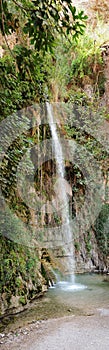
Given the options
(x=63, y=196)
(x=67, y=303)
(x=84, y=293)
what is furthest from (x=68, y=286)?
(x=63, y=196)

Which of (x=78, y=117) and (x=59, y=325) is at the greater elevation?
(x=78, y=117)

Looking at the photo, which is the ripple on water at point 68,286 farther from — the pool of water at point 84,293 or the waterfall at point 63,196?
the waterfall at point 63,196

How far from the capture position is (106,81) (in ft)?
40.8

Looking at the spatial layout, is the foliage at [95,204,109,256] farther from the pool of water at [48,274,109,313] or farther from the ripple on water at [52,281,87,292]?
the ripple on water at [52,281,87,292]

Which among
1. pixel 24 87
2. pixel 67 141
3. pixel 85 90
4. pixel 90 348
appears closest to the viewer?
pixel 90 348

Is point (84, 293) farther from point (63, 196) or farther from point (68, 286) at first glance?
point (63, 196)

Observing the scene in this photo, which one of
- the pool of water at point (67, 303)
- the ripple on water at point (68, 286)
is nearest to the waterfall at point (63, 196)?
the ripple on water at point (68, 286)

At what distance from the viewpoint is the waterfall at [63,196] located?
878 cm

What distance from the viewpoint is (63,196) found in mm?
9203

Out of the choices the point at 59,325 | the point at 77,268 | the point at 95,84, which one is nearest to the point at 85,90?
the point at 95,84

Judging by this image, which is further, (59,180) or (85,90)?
(85,90)

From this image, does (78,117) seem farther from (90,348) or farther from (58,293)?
(90,348)

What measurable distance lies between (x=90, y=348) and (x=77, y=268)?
19.3 feet

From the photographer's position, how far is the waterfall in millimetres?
8781
